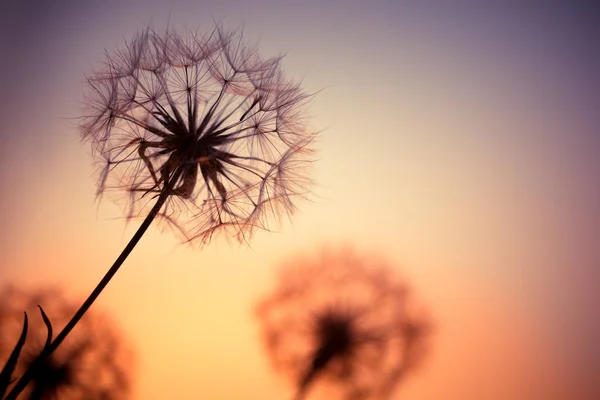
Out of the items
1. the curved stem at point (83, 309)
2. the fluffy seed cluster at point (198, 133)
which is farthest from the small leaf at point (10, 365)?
the fluffy seed cluster at point (198, 133)

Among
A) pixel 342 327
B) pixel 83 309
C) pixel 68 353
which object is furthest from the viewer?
pixel 68 353

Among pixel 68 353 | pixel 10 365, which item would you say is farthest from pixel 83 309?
pixel 68 353

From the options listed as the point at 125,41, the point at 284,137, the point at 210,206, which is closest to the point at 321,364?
the point at 210,206

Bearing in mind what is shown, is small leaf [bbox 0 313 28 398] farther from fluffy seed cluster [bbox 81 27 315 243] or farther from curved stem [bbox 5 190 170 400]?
fluffy seed cluster [bbox 81 27 315 243]

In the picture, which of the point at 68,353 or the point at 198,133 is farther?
the point at 68,353

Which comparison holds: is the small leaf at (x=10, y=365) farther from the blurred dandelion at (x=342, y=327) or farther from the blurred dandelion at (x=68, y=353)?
the blurred dandelion at (x=342, y=327)

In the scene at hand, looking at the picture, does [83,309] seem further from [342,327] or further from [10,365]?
[342,327]

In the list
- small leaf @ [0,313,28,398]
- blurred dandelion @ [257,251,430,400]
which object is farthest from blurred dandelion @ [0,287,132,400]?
blurred dandelion @ [257,251,430,400]
